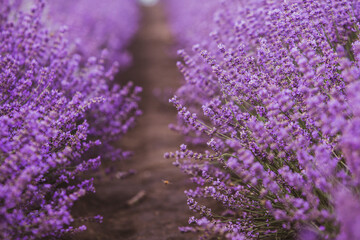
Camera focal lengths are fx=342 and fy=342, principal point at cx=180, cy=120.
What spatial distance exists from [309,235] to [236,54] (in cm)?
107

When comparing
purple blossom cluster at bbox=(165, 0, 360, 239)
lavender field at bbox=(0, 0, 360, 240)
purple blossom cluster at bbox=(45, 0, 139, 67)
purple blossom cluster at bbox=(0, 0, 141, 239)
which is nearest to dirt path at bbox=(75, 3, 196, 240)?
lavender field at bbox=(0, 0, 360, 240)

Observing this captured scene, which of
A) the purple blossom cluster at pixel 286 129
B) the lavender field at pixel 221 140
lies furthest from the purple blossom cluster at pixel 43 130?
the purple blossom cluster at pixel 286 129

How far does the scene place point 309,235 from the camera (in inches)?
58.0

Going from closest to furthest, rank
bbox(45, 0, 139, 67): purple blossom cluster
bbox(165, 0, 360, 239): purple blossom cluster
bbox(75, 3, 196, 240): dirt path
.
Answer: bbox(165, 0, 360, 239): purple blossom cluster, bbox(75, 3, 196, 240): dirt path, bbox(45, 0, 139, 67): purple blossom cluster

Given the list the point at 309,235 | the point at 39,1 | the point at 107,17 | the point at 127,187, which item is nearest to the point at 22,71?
the point at 39,1

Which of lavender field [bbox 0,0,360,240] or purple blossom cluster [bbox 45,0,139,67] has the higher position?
purple blossom cluster [bbox 45,0,139,67]

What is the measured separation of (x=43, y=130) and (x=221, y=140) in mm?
1036

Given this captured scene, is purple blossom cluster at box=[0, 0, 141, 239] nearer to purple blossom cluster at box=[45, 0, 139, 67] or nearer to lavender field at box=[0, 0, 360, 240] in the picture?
lavender field at box=[0, 0, 360, 240]

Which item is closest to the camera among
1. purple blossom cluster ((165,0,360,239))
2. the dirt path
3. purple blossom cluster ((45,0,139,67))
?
purple blossom cluster ((165,0,360,239))

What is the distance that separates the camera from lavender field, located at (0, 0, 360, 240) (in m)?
1.45

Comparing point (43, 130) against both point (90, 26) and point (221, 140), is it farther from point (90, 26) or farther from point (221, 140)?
point (90, 26)

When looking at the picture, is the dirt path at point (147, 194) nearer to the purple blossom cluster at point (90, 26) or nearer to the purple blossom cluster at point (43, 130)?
the purple blossom cluster at point (43, 130)

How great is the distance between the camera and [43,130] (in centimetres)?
157

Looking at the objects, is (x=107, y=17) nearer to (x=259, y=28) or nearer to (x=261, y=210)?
(x=259, y=28)
